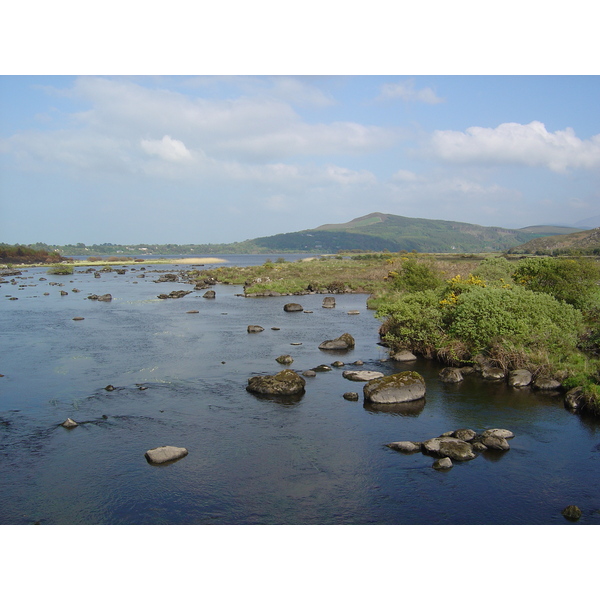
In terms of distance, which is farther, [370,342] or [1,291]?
[1,291]

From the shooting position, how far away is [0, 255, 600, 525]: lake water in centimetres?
1544

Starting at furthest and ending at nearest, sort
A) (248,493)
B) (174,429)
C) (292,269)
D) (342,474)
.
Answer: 1. (292,269)
2. (174,429)
3. (342,474)
4. (248,493)

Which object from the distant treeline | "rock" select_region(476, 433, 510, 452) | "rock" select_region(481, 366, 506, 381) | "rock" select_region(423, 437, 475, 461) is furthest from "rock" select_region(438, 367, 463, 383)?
the distant treeline

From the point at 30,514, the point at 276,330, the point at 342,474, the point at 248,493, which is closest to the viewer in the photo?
the point at 30,514

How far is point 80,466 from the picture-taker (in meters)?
18.3

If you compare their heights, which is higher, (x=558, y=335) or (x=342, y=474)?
(x=558, y=335)

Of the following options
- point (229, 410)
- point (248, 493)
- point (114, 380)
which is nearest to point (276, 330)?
point (114, 380)

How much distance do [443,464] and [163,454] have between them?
10180 mm

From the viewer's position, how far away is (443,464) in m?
18.1

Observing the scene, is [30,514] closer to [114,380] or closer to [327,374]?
[114,380]

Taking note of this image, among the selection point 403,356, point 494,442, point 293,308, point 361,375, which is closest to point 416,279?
point 293,308

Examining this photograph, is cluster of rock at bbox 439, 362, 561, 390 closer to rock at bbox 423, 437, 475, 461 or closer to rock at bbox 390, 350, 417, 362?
rock at bbox 390, 350, 417, 362

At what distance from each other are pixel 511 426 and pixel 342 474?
28.7 ft

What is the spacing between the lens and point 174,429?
2162cm
